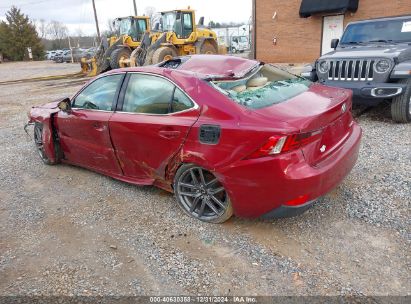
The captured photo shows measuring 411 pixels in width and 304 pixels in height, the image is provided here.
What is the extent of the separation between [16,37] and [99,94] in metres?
58.4

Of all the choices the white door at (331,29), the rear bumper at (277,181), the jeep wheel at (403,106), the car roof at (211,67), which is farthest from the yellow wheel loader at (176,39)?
the rear bumper at (277,181)

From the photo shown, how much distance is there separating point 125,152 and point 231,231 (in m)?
1.44

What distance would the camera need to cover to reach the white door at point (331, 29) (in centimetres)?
1725

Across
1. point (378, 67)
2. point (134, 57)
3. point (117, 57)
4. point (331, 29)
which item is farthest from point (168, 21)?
point (378, 67)

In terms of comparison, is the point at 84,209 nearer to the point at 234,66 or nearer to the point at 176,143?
the point at 176,143

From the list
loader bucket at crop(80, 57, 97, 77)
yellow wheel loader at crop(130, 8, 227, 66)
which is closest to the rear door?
yellow wheel loader at crop(130, 8, 227, 66)

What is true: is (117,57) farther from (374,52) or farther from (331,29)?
(374,52)

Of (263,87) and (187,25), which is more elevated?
(187,25)

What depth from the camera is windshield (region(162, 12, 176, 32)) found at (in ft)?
55.7

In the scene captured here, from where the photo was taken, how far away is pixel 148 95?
11.7ft

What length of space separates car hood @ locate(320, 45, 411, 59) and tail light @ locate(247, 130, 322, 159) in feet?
13.9

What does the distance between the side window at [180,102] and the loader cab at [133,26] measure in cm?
1616

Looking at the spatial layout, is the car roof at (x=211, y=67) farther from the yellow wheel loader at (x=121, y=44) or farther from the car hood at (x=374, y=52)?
the yellow wheel loader at (x=121, y=44)

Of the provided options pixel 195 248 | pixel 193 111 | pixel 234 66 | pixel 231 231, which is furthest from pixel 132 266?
pixel 234 66
